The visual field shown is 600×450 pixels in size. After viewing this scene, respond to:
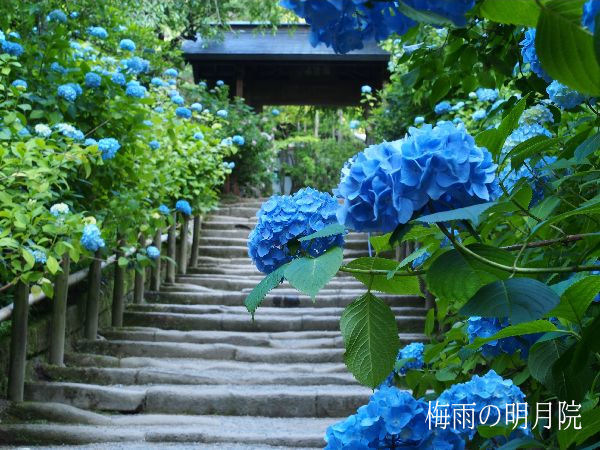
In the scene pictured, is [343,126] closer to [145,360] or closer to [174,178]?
[174,178]

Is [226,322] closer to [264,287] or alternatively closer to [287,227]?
[287,227]

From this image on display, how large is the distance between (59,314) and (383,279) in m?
3.84

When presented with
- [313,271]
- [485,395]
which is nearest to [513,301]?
[313,271]

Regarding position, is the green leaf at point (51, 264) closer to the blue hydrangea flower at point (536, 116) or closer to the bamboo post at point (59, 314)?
the bamboo post at point (59, 314)

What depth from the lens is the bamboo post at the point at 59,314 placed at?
4.41 metres

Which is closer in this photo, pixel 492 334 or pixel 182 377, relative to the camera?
pixel 492 334

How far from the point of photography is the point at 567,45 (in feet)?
1.74

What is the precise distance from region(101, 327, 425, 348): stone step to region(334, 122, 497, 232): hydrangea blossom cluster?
15.4 feet

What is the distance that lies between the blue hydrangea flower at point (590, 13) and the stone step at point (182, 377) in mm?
4303

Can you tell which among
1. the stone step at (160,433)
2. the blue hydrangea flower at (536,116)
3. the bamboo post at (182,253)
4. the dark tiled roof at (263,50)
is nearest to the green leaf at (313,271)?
the blue hydrangea flower at (536,116)

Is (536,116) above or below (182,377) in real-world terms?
above

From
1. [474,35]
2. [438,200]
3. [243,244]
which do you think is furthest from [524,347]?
[243,244]

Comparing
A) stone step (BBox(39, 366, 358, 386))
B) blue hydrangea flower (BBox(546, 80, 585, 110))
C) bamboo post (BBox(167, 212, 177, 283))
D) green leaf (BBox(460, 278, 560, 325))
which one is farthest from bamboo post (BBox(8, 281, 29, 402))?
green leaf (BBox(460, 278, 560, 325))

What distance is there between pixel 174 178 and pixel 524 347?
4.81 m
